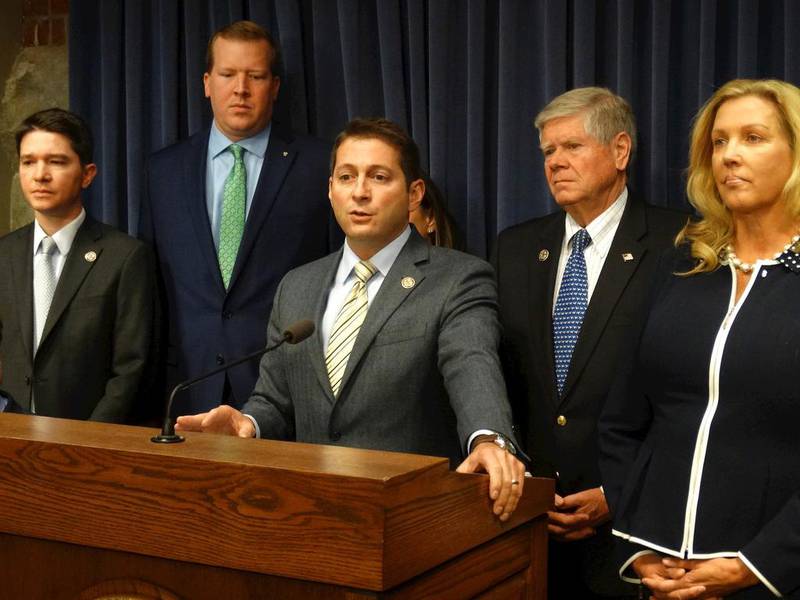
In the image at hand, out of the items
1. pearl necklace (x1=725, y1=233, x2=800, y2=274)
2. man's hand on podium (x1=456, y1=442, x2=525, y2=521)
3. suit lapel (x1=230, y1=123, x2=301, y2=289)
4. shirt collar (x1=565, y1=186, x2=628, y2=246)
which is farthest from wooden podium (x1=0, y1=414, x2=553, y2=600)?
suit lapel (x1=230, y1=123, x2=301, y2=289)

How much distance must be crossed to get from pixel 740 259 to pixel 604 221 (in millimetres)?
703

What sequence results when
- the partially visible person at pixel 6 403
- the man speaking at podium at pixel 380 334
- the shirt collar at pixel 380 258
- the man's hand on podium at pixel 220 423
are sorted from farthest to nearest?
the partially visible person at pixel 6 403, the shirt collar at pixel 380 258, the man speaking at podium at pixel 380 334, the man's hand on podium at pixel 220 423

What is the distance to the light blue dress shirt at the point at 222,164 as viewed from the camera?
3.59m

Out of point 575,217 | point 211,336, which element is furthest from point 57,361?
point 575,217

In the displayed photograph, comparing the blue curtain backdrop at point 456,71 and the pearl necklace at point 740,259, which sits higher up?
the blue curtain backdrop at point 456,71

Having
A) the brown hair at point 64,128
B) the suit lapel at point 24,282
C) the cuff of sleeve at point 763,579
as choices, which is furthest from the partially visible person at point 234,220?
the cuff of sleeve at point 763,579

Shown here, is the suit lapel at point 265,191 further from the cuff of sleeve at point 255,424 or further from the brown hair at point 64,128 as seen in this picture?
the cuff of sleeve at point 255,424

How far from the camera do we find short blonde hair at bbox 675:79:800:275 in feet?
7.44

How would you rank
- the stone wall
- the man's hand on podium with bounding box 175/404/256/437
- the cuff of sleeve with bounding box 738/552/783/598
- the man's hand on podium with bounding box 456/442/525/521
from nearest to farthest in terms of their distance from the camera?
1. the man's hand on podium with bounding box 456/442/525/521
2. the cuff of sleeve with bounding box 738/552/783/598
3. the man's hand on podium with bounding box 175/404/256/437
4. the stone wall

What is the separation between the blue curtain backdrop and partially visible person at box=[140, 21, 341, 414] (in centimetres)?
29

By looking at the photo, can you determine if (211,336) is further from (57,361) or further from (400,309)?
(400,309)

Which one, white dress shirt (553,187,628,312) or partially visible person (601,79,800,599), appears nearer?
partially visible person (601,79,800,599)

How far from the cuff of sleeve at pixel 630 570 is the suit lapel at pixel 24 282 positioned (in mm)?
1875

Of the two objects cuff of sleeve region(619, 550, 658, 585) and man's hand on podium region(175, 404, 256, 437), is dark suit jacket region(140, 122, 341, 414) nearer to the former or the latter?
man's hand on podium region(175, 404, 256, 437)
